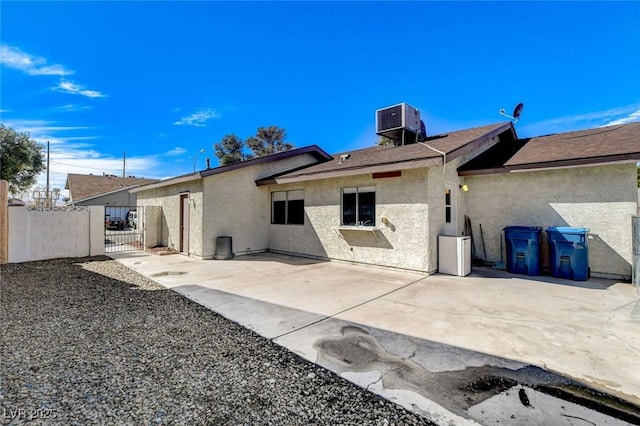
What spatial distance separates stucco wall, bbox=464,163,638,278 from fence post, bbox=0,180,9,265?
1464 cm

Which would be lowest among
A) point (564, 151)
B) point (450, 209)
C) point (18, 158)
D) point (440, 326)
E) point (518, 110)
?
point (440, 326)

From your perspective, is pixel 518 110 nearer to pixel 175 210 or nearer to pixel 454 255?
pixel 454 255

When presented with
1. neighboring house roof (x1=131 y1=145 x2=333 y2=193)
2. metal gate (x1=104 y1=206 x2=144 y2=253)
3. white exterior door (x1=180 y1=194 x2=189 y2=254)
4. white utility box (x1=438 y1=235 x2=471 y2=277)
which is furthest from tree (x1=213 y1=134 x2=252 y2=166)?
white utility box (x1=438 y1=235 x2=471 y2=277)

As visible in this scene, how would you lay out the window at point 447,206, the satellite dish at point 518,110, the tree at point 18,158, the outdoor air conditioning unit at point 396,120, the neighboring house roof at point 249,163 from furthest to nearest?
the tree at point 18,158 < the outdoor air conditioning unit at point 396,120 < the satellite dish at point 518,110 < the neighboring house roof at point 249,163 < the window at point 447,206

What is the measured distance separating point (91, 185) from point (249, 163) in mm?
26528

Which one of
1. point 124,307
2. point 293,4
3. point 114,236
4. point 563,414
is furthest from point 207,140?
point 563,414

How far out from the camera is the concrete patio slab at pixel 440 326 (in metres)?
2.69

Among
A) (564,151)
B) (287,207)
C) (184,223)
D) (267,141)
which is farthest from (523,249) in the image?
(267,141)

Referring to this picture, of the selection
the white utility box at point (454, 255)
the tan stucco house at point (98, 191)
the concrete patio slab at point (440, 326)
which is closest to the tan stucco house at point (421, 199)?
the white utility box at point (454, 255)

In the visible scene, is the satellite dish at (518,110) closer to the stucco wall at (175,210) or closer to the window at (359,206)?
the window at (359,206)

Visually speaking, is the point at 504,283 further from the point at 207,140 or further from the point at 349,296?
the point at 207,140

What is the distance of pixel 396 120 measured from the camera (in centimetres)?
1083

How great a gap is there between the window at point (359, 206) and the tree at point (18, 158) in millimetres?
23376

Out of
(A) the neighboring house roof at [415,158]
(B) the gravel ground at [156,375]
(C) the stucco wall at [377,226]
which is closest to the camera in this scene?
(B) the gravel ground at [156,375]
